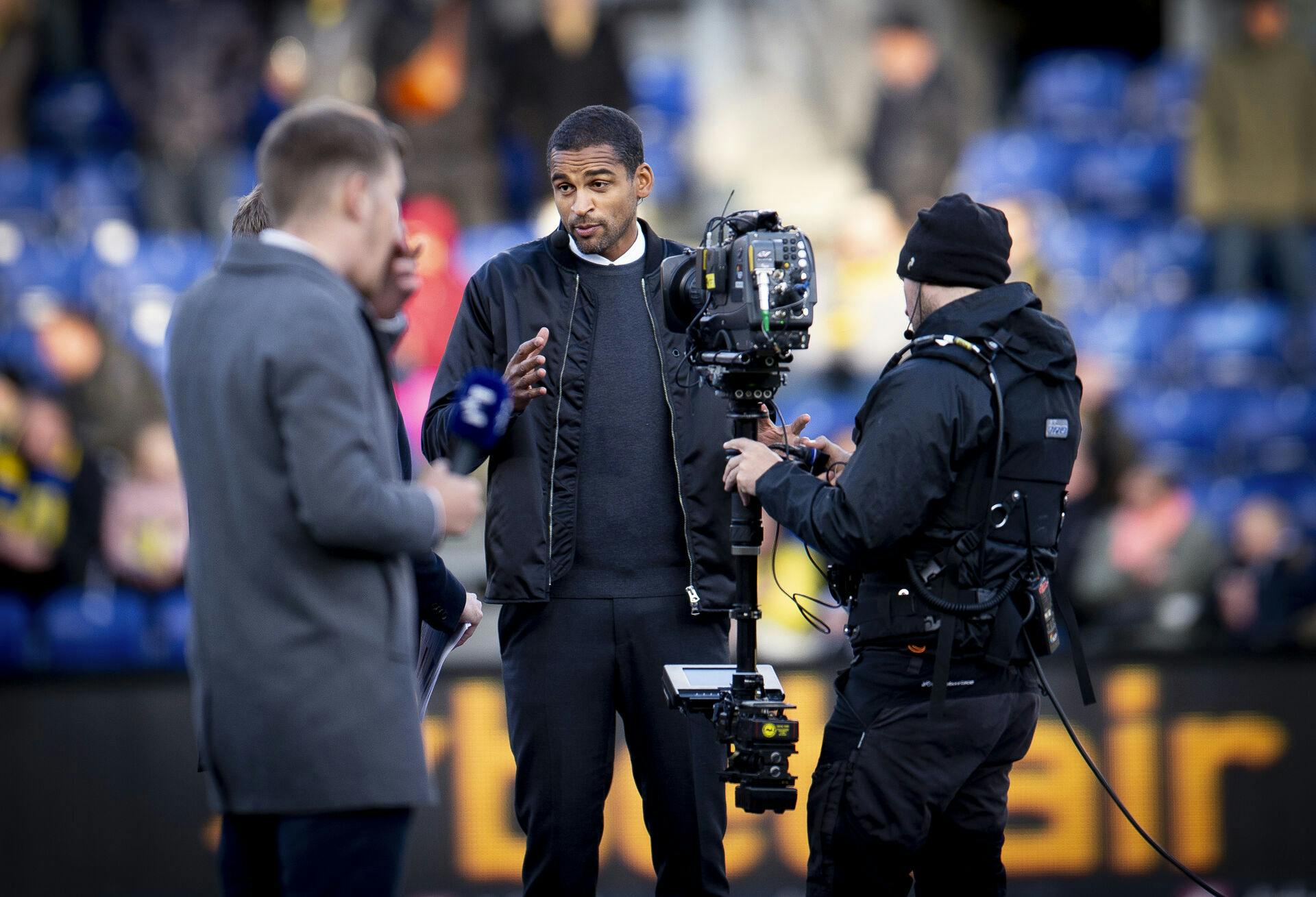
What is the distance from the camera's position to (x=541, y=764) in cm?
329

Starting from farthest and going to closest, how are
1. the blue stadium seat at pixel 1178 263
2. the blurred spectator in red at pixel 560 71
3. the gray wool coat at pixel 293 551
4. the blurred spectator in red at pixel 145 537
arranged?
the blue stadium seat at pixel 1178 263 < the blurred spectator in red at pixel 560 71 < the blurred spectator in red at pixel 145 537 < the gray wool coat at pixel 293 551

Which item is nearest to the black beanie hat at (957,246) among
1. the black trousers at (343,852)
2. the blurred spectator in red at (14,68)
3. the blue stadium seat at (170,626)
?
the black trousers at (343,852)

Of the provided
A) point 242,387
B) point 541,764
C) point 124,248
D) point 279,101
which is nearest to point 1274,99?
point 279,101

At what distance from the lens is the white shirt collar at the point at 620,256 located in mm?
3473

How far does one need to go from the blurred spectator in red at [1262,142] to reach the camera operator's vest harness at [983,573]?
616 cm

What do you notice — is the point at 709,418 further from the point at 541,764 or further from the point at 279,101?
the point at 279,101

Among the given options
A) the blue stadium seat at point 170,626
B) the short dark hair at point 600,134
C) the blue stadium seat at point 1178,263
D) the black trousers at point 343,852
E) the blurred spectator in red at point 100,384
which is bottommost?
the blue stadium seat at point 170,626

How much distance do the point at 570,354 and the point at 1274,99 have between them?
651 centimetres

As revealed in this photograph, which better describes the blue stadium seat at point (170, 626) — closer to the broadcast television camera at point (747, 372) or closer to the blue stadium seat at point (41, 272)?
the blue stadium seat at point (41, 272)

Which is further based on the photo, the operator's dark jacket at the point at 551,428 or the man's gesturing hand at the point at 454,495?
the operator's dark jacket at the point at 551,428

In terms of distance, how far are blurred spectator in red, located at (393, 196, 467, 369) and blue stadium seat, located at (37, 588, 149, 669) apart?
186cm

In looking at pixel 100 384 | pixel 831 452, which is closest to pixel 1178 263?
pixel 100 384

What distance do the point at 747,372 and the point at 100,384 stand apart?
5.55 metres

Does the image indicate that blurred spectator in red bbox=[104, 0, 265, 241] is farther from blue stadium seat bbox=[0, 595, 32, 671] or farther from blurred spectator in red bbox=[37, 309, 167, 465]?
blue stadium seat bbox=[0, 595, 32, 671]
